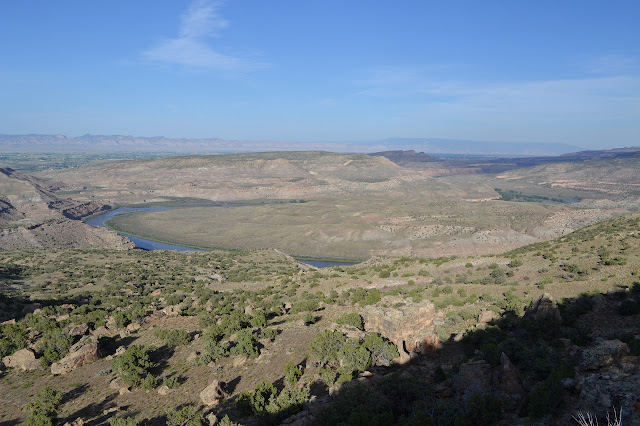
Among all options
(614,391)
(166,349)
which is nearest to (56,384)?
(166,349)

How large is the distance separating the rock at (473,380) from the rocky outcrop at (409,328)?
142 inches

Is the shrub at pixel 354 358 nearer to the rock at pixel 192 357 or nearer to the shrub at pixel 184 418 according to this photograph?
the shrub at pixel 184 418

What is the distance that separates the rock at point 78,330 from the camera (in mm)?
18781

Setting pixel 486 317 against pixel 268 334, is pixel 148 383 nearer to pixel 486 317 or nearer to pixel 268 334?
pixel 268 334

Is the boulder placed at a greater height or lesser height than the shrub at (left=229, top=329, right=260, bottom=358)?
lesser

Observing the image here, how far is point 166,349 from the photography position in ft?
58.1

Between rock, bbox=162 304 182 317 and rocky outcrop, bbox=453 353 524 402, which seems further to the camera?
rock, bbox=162 304 182 317

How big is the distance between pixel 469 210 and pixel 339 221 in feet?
127

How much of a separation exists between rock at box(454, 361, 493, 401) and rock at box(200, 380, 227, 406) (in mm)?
7822

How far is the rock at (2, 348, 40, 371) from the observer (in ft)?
52.3

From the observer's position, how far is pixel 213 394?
12.7 meters

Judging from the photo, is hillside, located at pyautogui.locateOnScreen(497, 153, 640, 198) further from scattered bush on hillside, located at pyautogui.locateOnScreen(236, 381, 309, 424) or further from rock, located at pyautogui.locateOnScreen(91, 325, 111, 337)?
rock, located at pyautogui.locateOnScreen(91, 325, 111, 337)

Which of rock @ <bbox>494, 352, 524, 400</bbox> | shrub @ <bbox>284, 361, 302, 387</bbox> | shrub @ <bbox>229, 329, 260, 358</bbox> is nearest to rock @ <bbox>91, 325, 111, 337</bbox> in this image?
shrub @ <bbox>229, 329, 260, 358</bbox>

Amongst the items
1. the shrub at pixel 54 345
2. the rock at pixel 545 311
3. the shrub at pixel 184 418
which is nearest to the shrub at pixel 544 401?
the rock at pixel 545 311
